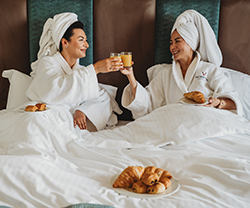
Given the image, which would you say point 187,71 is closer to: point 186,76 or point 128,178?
point 186,76

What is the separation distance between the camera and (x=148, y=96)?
7.91 feet

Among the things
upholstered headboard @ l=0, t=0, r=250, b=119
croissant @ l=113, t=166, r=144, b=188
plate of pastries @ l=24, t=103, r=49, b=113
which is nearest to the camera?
croissant @ l=113, t=166, r=144, b=188

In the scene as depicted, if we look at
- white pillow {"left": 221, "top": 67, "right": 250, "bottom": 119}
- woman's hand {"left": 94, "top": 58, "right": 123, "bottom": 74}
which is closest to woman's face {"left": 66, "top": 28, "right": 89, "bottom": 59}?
woman's hand {"left": 94, "top": 58, "right": 123, "bottom": 74}

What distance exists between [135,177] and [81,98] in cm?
108

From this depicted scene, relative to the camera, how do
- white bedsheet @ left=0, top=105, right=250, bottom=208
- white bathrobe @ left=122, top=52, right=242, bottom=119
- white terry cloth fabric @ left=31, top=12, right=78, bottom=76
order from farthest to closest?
white terry cloth fabric @ left=31, top=12, right=78, bottom=76, white bathrobe @ left=122, top=52, right=242, bottom=119, white bedsheet @ left=0, top=105, right=250, bottom=208

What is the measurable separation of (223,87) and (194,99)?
373mm

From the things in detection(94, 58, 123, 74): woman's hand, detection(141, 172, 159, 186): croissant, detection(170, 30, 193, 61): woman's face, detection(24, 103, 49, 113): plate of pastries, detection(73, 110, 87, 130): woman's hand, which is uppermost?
detection(170, 30, 193, 61): woman's face

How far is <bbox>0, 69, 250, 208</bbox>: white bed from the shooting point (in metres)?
1.09

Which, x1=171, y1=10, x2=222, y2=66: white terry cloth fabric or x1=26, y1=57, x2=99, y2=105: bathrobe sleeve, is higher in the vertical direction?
x1=171, y1=10, x2=222, y2=66: white terry cloth fabric

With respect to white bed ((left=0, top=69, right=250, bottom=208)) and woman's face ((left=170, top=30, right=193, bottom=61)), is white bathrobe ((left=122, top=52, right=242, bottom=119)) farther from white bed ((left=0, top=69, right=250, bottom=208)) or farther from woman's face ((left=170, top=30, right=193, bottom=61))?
white bed ((left=0, top=69, right=250, bottom=208))

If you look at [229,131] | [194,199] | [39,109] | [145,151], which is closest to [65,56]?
[39,109]

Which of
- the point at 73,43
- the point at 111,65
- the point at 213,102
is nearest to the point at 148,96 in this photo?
the point at 111,65

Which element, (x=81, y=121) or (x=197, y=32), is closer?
(x=81, y=121)

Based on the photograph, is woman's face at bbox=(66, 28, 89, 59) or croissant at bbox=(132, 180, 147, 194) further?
woman's face at bbox=(66, 28, 89, 59)
